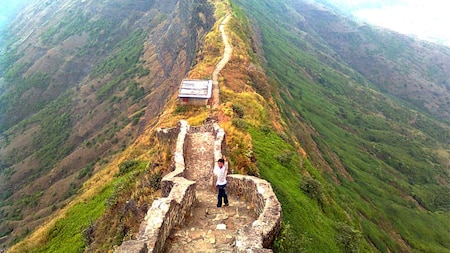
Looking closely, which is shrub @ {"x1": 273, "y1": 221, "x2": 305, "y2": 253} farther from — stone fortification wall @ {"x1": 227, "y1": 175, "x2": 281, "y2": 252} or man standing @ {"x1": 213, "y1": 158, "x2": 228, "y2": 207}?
man standing @ {"x1": 213, "y1": 158, "x2": 228, "y2": 207}

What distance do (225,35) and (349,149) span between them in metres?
53.9

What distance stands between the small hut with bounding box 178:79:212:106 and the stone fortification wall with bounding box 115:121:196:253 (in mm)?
19229

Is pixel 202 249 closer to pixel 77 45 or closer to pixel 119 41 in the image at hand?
pixel 119 41

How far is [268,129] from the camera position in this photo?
36312 mm

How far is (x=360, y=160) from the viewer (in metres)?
99.8

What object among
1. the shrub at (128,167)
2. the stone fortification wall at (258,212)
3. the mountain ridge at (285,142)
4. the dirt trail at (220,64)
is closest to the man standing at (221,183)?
the stone fortification wall at (258,212)

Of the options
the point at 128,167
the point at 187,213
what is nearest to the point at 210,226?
the point at 187,213

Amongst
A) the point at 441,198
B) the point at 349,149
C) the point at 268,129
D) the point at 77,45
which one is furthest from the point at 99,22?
the point at 268,129

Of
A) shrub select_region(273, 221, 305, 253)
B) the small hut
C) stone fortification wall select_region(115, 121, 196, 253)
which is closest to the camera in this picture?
stone fortification wall select_region(115, 121, 196, 253)

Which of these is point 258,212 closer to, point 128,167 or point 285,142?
point 285,142

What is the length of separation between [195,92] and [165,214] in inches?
1002

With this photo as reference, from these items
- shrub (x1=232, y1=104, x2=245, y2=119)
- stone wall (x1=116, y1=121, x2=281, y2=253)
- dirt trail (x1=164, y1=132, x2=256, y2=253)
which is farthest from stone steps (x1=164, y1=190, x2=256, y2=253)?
shrub (x1=232, y1=104, x2=245, y2=119)

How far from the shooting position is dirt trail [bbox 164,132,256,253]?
1358 centimetres

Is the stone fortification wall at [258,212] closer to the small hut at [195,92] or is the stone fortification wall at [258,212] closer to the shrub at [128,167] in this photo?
the shrub at [128,167]
